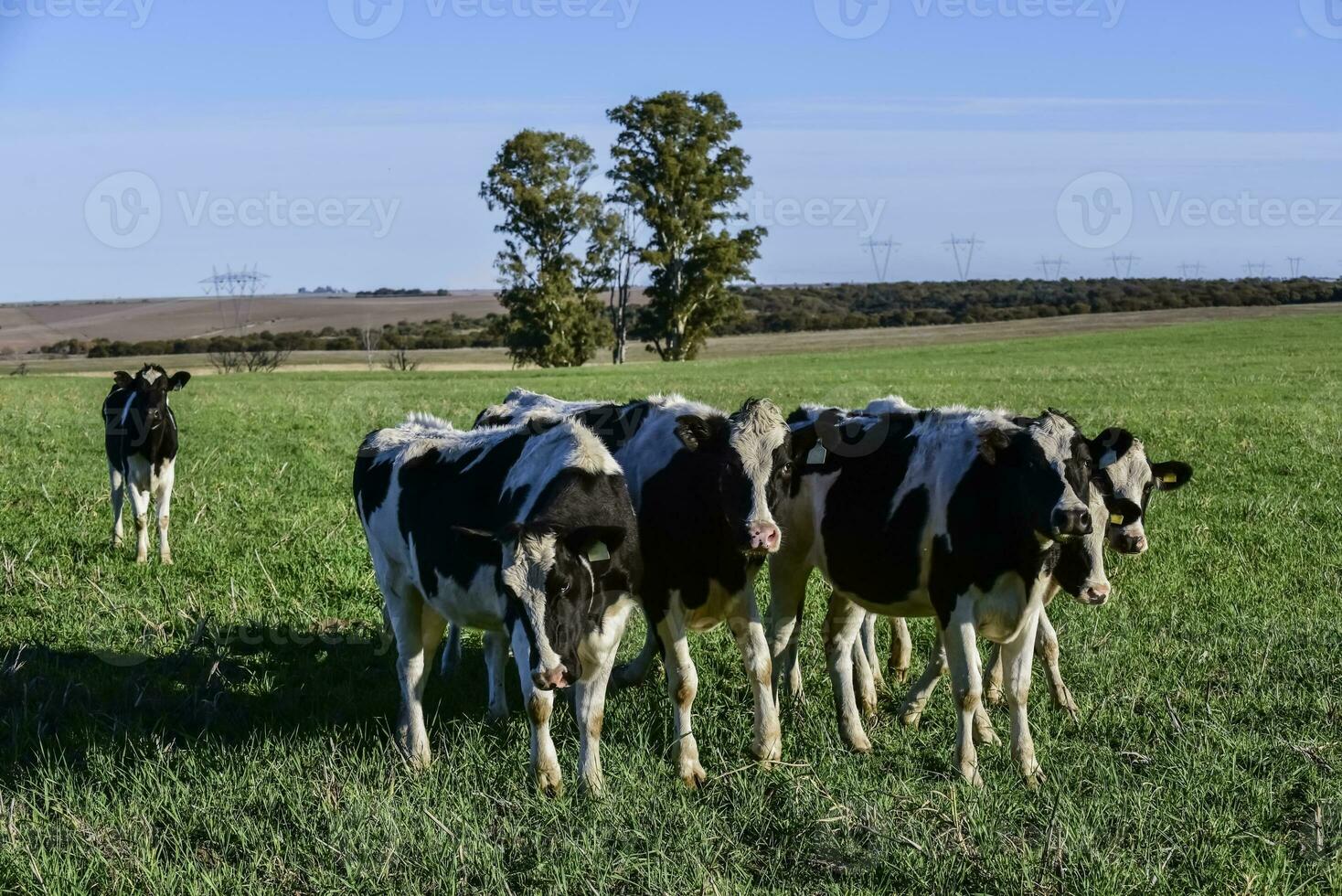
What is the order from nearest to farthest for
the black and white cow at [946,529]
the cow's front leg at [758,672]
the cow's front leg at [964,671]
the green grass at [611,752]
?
the green grass at [611,752]
the cow's front leg at [964,671]
the black and white cow at [946,529]
the cow's front leg at [758,672]

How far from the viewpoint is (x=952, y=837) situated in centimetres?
611

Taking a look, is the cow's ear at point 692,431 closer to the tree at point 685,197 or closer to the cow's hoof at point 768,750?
the cow's hoof at point 768,750

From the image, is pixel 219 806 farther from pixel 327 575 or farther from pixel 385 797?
pixel 327 575

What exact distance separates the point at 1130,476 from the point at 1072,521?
113 inches

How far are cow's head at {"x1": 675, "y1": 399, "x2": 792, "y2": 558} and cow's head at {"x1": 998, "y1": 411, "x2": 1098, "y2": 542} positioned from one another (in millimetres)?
1262

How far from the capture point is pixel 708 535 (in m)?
7.98

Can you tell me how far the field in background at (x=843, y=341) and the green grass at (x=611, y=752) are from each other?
62.7 metres

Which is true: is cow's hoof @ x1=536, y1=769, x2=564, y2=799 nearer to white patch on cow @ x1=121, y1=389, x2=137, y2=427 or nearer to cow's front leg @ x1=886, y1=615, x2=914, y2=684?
cow's front leg @ x1=886, y1=615, x2=914, y2=684

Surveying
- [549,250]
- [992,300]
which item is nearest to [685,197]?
[549,250]

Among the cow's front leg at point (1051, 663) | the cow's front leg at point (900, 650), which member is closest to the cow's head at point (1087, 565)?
the cow's front leg at point (1051, 663)

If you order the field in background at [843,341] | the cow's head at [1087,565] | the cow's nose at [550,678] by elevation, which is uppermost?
the cow's head at [1087,565]

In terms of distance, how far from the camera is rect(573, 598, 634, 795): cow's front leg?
7.20 meters

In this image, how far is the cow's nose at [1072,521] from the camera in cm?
712

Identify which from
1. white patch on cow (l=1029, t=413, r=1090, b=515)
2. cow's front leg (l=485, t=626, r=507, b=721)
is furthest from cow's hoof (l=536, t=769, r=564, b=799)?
white patch on cow (l=1029, t=413, r=1090, b=515)
